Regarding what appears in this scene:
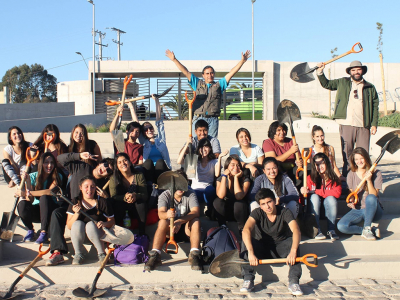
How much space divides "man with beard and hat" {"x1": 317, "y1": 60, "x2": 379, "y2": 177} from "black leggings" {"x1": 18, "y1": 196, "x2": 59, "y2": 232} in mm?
3655

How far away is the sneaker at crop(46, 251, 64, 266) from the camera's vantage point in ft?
13.7

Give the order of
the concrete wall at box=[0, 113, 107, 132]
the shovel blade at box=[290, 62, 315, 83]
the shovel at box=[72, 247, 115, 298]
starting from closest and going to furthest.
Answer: the shovel at box=[72, 247, 115, 298], the shovel blade at box=[290, 62, 315, 83], the concrete wall at box=[0, 113, 107, 132]

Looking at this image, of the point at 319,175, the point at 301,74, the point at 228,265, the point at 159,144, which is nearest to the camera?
the point at 228,265

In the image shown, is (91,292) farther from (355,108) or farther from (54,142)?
(355,108)

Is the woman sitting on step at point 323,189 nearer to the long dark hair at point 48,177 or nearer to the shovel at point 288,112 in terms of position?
the shovel at point 288,112

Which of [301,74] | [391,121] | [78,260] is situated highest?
[301,74]

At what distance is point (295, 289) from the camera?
12.3 feet

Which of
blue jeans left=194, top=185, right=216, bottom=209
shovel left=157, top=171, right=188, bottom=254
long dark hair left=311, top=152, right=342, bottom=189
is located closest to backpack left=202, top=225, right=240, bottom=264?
shovel left=157, top=171, right=188, bottom=254

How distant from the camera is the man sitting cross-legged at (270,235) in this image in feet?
12.9

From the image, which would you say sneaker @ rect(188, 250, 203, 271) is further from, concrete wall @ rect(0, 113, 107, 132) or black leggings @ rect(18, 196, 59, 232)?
concrete wall @ rect(0, 113, 107, 132)

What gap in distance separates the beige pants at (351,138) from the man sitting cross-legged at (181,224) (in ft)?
7.42

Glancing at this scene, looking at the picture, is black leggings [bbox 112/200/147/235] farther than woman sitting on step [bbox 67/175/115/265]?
Yes

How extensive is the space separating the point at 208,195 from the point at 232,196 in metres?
0.30

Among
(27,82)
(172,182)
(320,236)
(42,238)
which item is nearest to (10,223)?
(42,238)
